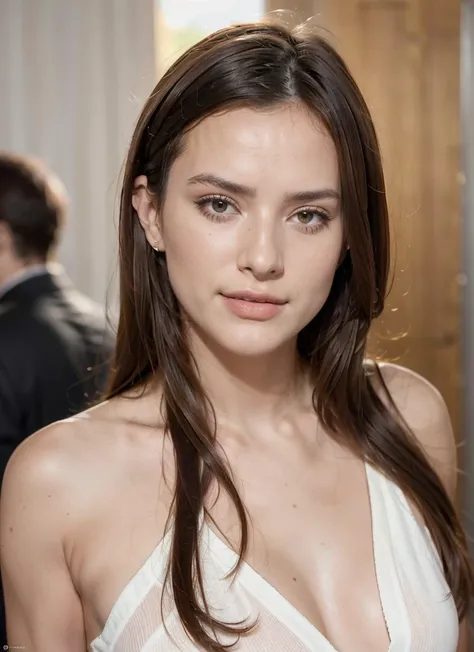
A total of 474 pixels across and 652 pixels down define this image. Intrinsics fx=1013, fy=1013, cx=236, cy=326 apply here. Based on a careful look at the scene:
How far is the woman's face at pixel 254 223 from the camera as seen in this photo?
126 cm

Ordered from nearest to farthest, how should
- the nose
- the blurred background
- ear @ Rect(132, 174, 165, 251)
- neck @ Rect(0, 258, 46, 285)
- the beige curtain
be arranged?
the nose → ear @ Rect(132, 174, 165, 251) → the blurred background → neck @ Rect(0, 258, 46, 285) → the beige curtain

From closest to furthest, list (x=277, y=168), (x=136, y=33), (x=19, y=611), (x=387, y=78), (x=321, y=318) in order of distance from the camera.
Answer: (x=277, y=168), (x=19, y=611), (x=321, y=318), (x=387, y=78), (x=136, y=33)

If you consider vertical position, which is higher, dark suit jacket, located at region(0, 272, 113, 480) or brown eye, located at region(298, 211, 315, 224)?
brown eye, located at region(298, 211, 315, 224)

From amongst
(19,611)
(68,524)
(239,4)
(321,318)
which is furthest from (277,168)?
(239,4)

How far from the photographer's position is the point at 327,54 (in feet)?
4.50

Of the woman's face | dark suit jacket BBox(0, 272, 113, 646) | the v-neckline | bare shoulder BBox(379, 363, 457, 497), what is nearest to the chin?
the woman's face

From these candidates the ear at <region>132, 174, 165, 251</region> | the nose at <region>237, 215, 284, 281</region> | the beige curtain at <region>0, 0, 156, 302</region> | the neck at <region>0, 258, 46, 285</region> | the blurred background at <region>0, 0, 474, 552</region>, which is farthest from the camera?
the beige curtain at <region>0, 0, 156, 302</region>

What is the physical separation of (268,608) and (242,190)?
0.53 meters

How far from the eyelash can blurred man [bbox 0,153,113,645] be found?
877 mm

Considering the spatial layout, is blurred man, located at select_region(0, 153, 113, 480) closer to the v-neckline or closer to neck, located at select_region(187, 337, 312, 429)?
neck, located at select_region(187, 337, 312, 429)

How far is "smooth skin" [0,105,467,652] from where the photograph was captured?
1273 mm

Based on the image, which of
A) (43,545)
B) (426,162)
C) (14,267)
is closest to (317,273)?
(43,545)

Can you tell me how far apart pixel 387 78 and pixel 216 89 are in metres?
1.06

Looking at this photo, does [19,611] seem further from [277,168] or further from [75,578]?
[277,168]
